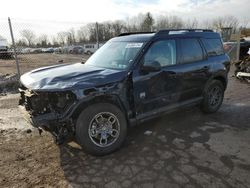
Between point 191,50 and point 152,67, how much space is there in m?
1.38

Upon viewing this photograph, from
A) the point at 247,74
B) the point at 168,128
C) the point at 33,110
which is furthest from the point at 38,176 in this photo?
the point at 247,74

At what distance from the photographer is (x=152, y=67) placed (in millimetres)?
3900

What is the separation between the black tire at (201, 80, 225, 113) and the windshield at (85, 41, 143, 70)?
2117mm

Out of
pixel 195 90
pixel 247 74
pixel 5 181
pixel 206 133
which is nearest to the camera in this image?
pixel 5 181

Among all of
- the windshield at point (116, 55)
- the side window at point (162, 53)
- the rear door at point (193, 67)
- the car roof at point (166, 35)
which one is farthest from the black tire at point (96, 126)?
the rear door at point (193, 67)

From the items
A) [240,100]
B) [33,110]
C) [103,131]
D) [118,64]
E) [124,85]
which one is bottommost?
[240,100]

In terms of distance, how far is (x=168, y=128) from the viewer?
4.73 m

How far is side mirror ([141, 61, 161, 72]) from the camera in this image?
3889 millimetres

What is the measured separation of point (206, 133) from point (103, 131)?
2.05 metres

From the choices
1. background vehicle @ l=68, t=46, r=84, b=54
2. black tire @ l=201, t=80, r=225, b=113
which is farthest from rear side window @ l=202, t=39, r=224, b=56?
background vehicle @ l=68, t=46, r=84, b=54

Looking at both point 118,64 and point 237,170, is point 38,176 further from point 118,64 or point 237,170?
point 237,170

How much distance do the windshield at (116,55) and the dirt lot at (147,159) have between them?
1.40m

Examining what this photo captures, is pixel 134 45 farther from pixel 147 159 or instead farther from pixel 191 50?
pixel 147 159

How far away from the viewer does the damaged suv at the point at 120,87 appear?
11.0ft
